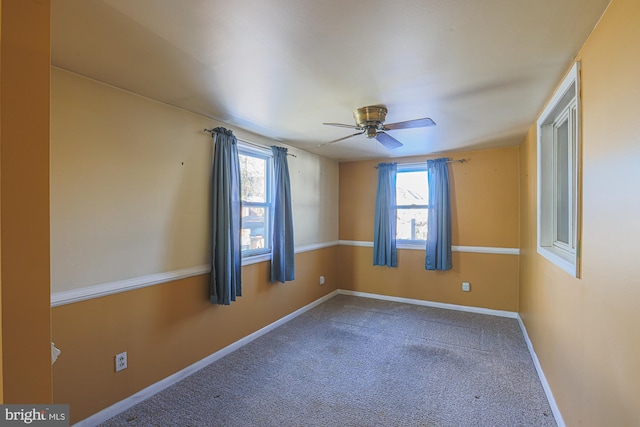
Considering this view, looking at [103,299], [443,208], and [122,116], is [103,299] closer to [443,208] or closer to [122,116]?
[122,116]

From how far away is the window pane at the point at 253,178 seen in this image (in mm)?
3412

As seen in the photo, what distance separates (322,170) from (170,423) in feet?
11.9

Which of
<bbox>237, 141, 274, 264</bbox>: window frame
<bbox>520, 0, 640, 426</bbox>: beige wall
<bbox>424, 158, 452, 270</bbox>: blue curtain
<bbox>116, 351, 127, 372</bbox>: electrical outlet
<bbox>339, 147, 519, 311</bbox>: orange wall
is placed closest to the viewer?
<bbox>520, 0, 640, 426</bbox>: beige wall

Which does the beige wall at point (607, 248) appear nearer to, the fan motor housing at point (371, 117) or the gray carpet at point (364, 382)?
the gray carpet at point (364, 382)

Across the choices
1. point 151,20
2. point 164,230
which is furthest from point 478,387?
point 151,20

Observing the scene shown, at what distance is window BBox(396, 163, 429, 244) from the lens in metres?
4.71

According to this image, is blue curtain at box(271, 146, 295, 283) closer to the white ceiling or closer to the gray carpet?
the gray carpet

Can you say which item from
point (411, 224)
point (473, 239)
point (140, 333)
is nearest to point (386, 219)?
point (411, 224)

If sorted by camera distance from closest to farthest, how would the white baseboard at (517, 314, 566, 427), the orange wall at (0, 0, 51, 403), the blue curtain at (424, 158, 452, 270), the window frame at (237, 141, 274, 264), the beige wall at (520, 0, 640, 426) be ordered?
the orange wall at (0, 0, 51, 403)
the beige wall at (520, 0, 640, 426)
the white baseboard at (517, 314, 566, 427)
the window frame at (237, 141, 274, 264)
the blue curtain at (424, 158, 452, 270)

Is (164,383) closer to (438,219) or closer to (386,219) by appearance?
(386,219)

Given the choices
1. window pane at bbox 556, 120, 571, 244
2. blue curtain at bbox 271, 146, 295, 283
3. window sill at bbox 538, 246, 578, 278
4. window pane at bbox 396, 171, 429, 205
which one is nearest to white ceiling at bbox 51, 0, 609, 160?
window pane at bbox 556, 120, 571, 244

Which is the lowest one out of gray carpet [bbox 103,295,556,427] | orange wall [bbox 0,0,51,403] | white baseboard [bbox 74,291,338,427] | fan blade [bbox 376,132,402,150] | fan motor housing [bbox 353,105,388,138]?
gray carpet [bbox 103,295,556,427]

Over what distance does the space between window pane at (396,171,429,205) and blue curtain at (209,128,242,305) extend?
283cm

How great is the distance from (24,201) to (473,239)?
4647 millimetres
